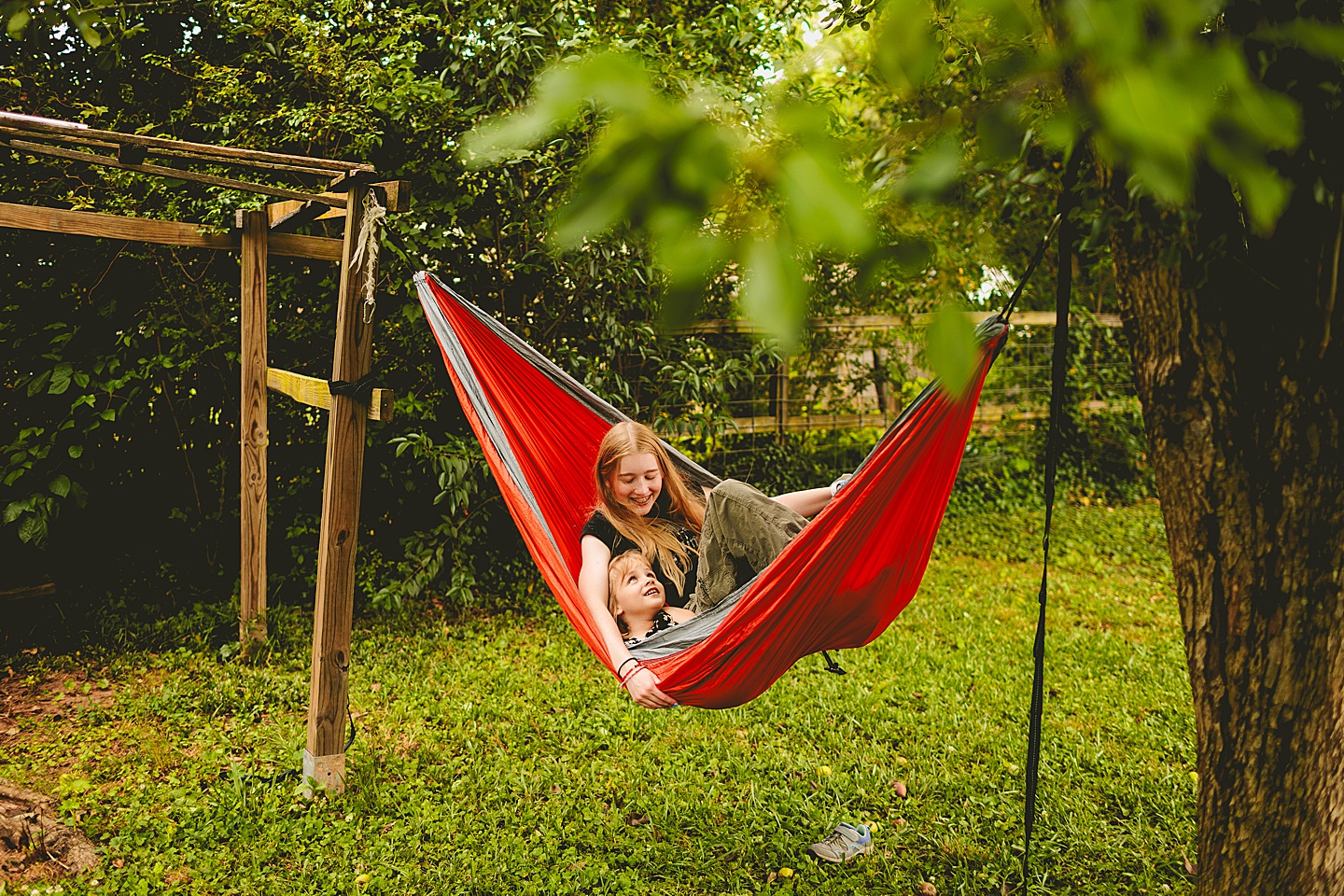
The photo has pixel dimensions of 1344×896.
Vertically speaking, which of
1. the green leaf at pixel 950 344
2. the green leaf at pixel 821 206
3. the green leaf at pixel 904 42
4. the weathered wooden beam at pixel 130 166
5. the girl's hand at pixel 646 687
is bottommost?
the girl's hand at pixel 646 687

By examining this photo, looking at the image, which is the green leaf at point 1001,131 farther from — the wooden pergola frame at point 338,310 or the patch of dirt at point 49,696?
the patch of dirt at point 49,696

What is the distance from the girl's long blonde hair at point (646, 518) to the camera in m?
2.17

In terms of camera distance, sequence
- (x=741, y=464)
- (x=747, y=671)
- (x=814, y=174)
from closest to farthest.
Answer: (x=814, y=174) < (x=747, y=671) < (x=741, y=464)

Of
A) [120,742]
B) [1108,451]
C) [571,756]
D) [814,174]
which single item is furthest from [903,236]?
[1108,451]

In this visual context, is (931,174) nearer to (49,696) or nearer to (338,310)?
(338,310)

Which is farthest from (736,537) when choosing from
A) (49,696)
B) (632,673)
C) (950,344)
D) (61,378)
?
(61,378)

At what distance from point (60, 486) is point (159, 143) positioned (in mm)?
1530

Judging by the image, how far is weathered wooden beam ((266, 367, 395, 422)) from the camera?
209cm

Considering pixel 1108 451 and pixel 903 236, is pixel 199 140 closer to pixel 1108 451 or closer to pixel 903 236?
pixel 903 236

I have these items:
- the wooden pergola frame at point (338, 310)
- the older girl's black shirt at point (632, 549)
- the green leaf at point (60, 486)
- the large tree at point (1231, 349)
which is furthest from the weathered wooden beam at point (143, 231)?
the large tree at point (1231, 349)

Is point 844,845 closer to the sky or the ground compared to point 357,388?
closer to the ground

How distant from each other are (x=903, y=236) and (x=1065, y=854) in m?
2.05

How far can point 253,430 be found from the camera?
2.94 meters

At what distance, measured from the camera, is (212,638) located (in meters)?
3.15
